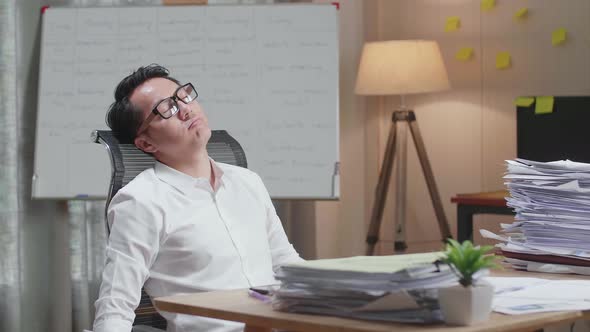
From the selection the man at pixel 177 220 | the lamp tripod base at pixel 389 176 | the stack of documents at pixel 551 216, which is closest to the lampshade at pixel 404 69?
the lamp tripod base at pixel 389 176

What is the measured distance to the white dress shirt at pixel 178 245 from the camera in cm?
178

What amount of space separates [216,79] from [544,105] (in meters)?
1.34

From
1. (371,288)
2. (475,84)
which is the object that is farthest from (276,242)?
(475,84)

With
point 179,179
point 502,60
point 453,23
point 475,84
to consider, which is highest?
point 453,23

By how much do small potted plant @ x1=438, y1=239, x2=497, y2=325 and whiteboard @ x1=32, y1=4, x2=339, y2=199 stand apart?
7.48 ft

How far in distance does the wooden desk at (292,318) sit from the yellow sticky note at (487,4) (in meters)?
3.15

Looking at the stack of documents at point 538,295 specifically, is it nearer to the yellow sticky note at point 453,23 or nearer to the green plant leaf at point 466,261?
the green plant leaf at point 466,261

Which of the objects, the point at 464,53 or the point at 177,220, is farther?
the point at 464,53

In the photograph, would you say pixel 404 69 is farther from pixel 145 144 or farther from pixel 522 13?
pixel 145 144

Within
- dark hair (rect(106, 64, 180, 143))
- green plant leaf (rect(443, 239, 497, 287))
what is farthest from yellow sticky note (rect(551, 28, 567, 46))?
green plant leaf (rect(443, 239, 497, 287))

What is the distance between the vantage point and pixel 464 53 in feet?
14.9

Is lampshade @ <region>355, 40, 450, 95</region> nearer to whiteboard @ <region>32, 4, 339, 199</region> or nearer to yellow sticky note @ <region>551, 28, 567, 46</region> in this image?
yellow sticky note @ <region>551, 28, 567, 46</region>

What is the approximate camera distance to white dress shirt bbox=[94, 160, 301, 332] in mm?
1778

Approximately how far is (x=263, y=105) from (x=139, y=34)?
1.72 feet
